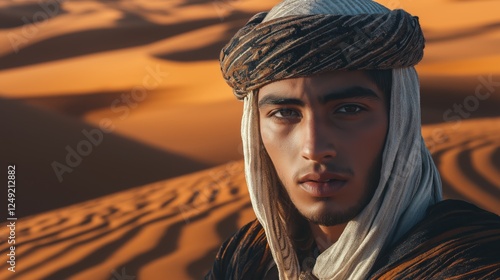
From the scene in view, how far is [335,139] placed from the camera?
2.48 metres

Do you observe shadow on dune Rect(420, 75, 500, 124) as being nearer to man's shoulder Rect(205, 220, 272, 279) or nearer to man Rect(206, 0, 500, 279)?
man's shoulder Rect(205, 220, 272, 279)

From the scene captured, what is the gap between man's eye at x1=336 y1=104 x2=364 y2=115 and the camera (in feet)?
8.18

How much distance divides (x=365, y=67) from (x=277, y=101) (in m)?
0.31

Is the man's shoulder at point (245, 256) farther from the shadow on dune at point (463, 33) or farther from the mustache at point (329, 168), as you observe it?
the shadow on dune at point (463, 33)

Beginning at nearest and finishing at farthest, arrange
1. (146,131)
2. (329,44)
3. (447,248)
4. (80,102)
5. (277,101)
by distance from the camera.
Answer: (447,248)
(329,44)
(277,101)
(146,131)
(80,102)

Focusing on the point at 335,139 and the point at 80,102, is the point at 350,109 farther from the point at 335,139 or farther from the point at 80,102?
the point at 80,102

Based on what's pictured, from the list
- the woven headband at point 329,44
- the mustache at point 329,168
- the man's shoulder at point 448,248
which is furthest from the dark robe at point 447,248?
the woven headband at point 329,44

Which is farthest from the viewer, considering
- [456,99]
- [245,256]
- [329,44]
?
[456,99]

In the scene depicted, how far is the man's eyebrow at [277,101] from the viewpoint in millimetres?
2537

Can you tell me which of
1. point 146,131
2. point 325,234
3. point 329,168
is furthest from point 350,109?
point 146,131

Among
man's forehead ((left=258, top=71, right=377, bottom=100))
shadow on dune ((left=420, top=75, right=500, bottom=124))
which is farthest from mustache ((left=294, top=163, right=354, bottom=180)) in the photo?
shadow on dune ((left=420, top=75, right=500, bottom=124))

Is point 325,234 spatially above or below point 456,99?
below

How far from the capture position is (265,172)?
9.32ft

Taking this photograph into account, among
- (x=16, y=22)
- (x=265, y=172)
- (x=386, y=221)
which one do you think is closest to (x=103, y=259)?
(x=265, y=172)
